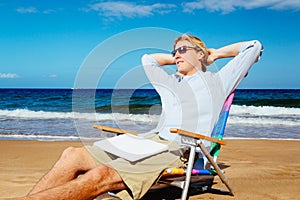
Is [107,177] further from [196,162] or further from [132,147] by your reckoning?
[196,162]

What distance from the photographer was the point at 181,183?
11.3 feet

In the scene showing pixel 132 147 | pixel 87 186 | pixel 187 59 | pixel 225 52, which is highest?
pixel 225 52

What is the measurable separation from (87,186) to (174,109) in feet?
4.30

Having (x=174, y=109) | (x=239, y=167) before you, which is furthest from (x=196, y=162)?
(x=239, y=167)

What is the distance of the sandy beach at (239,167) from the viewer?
4066 mm

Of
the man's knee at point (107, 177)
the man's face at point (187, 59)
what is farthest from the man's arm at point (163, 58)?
the man's knee at point (107, 177)

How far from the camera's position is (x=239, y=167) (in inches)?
210

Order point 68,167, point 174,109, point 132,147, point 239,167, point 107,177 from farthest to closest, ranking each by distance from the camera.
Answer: point 239,167 → point 174,109 → point 132,147 → point 68,167 → point 107,177

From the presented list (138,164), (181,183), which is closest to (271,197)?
(181,183)

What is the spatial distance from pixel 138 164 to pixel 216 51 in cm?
149

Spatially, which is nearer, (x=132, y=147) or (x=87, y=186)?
(x=87, y=186)

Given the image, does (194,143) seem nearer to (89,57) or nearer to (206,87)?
(206,87)

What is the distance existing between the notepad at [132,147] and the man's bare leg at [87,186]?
0.24m

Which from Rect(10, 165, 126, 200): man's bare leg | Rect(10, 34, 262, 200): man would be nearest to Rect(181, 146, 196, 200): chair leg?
Rect(10, 34, 262, 200): man
